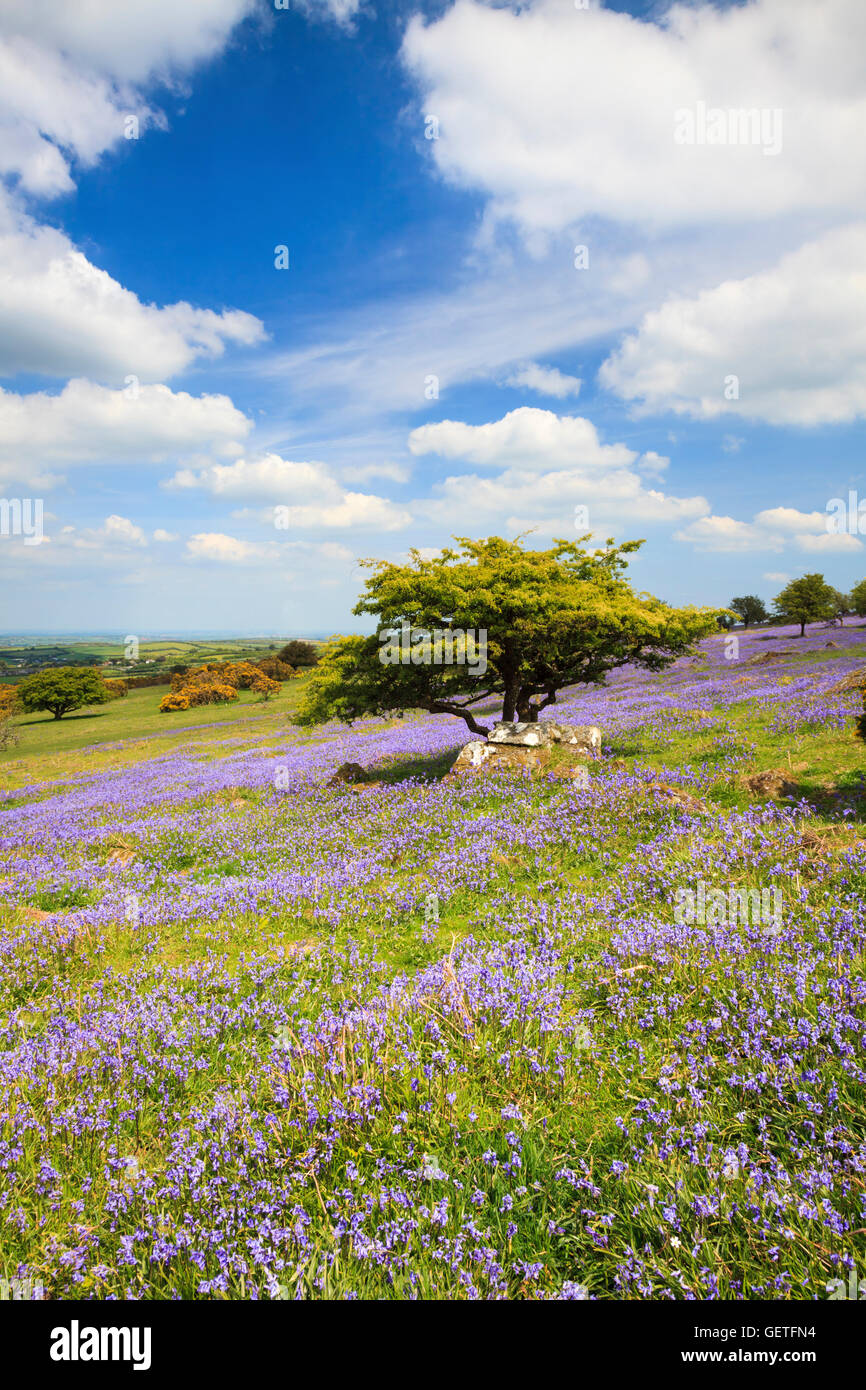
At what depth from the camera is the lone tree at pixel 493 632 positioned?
13977mm

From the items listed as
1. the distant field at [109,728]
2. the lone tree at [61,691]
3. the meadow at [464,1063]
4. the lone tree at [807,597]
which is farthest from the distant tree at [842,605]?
the lone tree at [61,691]

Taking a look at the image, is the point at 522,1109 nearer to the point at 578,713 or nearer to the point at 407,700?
the point at 407,700

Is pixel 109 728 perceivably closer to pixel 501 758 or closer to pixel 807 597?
pixel 501 758

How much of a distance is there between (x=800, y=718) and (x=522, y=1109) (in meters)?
14.6

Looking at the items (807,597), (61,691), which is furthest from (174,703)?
(807,597)

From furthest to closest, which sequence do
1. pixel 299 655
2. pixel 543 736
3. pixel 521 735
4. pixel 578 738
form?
1. pixel 299 655
2. pixel 578 738
3. pixel 543 736
4. pixel 521 735

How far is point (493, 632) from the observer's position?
14227 mm

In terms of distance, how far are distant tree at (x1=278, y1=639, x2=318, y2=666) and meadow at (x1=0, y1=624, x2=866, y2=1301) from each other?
8722 centimetres

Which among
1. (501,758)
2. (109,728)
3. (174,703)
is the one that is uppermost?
(501,758)

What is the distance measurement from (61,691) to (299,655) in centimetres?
3689

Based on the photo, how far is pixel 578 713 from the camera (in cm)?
2736

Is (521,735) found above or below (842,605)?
below

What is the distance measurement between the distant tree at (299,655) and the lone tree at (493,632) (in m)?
81.1
